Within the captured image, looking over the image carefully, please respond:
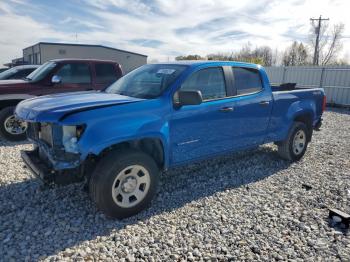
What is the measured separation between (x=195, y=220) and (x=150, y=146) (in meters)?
1.08

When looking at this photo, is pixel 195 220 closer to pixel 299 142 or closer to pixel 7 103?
pixel 299 142

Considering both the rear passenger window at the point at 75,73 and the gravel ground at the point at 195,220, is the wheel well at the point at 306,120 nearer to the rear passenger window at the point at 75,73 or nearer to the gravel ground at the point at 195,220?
the gravel ground at the point at 195,220

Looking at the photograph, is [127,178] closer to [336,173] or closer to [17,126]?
[336,173]

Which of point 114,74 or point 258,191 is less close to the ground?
point 114,74

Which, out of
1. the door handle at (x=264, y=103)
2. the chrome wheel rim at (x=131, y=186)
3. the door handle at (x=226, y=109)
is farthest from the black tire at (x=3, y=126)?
the door handle at (x=264, y=103)

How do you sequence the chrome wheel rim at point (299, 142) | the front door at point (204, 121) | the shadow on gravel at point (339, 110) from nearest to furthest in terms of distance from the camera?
1. the front door at point (204, 121)
2. the chrome wheel rim at point (299, 142)
3. the shadow on gravel at point (339, 110)

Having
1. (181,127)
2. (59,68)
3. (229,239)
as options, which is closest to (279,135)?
(181,127)

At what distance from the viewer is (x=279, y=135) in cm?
536

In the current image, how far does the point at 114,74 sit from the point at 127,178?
5.16 meters

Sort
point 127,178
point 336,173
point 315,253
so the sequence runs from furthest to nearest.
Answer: point 336,173
point 127,178
point 315,253

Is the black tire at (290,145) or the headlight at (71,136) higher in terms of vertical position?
the headlight at (71,136)

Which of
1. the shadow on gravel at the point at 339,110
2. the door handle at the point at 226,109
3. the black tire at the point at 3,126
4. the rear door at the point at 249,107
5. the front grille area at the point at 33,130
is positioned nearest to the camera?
the front grille area at the point at 33,130

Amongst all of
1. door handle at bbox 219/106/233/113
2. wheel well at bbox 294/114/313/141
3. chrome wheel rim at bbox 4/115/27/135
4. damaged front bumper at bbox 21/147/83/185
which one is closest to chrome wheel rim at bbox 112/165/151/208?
damaged front bumper at bbox 21/147/83/185

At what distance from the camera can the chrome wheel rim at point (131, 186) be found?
3323 millimetres
